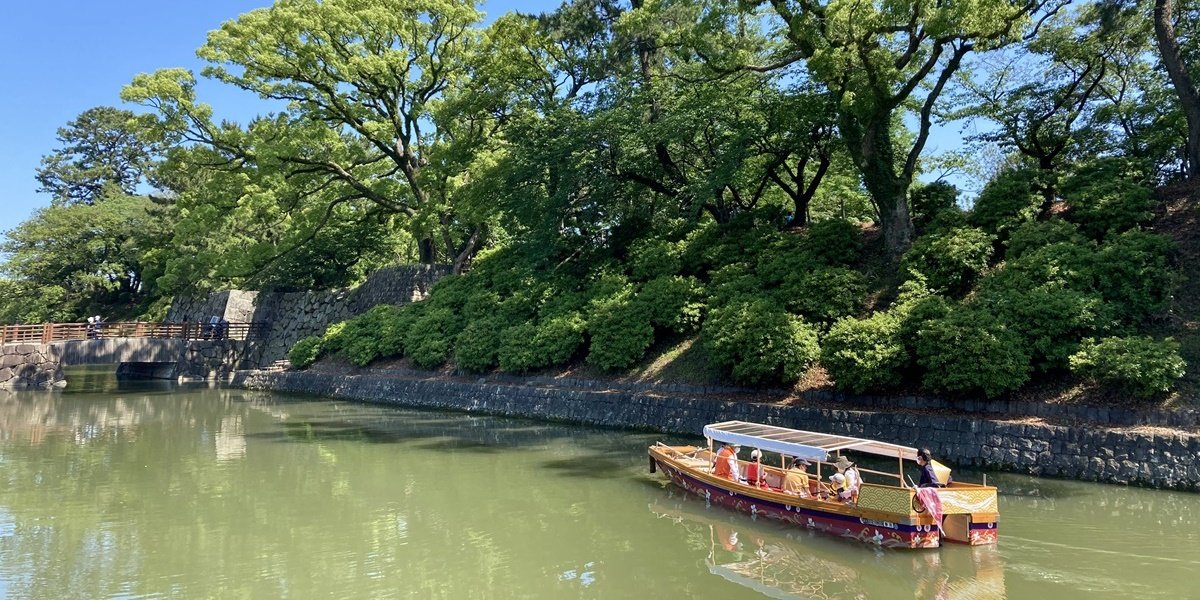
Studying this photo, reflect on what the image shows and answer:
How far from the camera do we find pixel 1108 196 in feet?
46.4

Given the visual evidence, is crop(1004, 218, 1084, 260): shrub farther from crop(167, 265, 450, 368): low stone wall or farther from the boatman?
crop(167, 265, 450, 368): low stone wall

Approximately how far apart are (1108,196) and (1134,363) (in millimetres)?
4775

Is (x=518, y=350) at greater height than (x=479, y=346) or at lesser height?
lesser

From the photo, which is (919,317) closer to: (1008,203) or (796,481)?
(1008,203)

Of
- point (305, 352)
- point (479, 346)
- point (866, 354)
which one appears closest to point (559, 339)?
point (479, 346)

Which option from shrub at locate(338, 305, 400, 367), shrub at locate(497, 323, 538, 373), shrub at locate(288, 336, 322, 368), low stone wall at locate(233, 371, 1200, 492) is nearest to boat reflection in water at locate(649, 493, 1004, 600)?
low stone wall at locate(233, 371, 1200, 492)

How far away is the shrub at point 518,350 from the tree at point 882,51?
965cm

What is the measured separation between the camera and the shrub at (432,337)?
23797 mm

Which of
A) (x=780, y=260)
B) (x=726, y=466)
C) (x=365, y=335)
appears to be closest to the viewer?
(x=726, y=466)

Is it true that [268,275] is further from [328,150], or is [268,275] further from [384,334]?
[384,334]

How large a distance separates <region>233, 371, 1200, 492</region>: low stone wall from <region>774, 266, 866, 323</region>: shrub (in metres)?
2.60

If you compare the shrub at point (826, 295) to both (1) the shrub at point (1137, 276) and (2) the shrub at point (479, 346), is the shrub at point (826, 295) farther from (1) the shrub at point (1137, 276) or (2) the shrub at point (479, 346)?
(2) the shrub at point (479, 346)

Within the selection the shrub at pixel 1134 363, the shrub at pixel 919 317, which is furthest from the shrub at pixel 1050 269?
the shrub at pixel 1134 363

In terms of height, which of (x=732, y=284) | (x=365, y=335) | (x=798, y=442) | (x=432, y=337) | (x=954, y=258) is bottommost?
(x=798, y=442)
